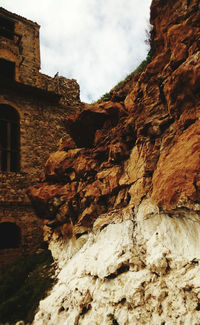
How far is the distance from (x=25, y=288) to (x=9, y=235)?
19.5 ft

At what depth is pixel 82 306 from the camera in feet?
12.5

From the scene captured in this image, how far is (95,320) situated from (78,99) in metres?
12.3

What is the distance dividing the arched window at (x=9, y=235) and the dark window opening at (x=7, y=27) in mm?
10119

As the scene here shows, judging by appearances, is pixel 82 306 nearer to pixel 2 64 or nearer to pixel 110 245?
pixel 110 245

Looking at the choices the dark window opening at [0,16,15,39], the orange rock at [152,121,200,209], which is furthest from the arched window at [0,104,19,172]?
the orange rock at [152,121,200,209]

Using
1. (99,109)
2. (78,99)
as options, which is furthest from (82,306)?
(78,99)

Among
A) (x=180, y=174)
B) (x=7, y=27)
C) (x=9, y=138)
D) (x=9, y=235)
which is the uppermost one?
(x=7, y=27)

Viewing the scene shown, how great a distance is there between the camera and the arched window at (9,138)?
449 inches

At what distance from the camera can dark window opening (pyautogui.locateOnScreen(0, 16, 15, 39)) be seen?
1321 centimetres

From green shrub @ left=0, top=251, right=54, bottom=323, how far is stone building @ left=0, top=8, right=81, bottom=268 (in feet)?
11.1

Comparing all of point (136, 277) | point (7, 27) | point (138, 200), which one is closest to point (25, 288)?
point (136, 277)

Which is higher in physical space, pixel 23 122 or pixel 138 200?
pixel 23 122

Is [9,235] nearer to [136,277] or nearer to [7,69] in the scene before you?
[7,69]

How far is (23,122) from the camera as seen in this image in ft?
38.4
